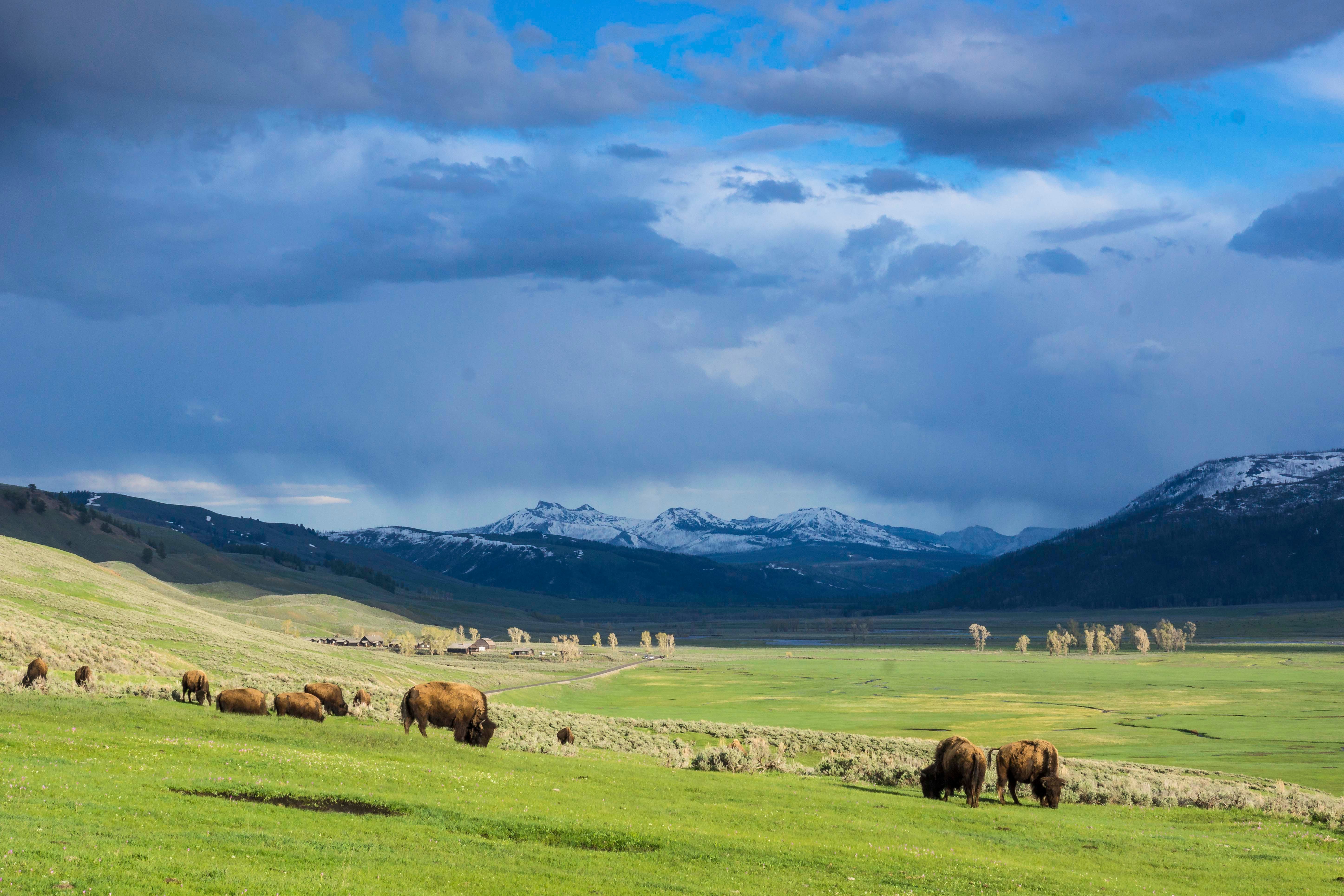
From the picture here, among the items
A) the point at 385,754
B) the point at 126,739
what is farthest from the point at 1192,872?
the point at 126,739

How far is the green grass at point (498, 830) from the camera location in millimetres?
16484

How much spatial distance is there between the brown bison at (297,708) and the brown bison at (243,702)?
60cm

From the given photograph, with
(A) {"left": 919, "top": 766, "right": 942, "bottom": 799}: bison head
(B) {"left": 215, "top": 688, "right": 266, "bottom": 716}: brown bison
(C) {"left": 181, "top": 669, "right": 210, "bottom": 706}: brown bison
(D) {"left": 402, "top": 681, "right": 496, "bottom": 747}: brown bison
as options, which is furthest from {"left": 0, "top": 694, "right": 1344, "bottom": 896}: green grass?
(C) {"left": 181, "top": 669, "right": 210, "bottom": 706}: brown bison

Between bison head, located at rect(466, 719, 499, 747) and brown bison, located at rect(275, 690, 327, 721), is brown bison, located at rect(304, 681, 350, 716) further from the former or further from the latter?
bison head, located at rect(466, 719, 499, 747)

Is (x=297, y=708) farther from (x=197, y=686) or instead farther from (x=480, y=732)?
(x=480, y=732)

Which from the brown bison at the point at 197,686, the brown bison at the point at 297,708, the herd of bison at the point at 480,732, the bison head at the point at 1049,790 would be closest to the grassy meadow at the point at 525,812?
the herd of bison at the point at 480,732

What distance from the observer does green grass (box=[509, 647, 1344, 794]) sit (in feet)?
206

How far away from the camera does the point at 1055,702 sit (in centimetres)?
10069

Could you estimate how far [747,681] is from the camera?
424 feet

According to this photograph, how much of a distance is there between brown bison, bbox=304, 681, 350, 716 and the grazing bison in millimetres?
25314

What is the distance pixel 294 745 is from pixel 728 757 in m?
17.1

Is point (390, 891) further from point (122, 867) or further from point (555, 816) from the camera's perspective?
point (555, 816)

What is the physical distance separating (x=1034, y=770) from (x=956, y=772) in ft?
8.60

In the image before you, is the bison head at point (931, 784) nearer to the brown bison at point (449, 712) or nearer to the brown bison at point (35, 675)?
the brown bison at point (449, 712)
